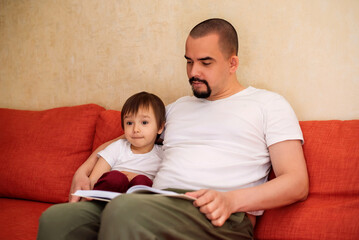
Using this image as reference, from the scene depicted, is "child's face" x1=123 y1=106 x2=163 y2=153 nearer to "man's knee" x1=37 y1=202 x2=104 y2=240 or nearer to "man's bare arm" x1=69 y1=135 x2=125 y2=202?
"man's bare arm" x1=69 y1=135 x2=125 y2=202

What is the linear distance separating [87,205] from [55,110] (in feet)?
3.62

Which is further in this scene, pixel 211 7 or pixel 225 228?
pixel 211 7

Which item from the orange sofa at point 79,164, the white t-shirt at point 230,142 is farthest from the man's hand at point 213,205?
the orange sofa at point 79,164

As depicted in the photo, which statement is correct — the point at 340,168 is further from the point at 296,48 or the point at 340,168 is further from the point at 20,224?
the point at 20,224

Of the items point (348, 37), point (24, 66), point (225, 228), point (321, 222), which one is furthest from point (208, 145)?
point (24, 66)

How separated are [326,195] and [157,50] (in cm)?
125

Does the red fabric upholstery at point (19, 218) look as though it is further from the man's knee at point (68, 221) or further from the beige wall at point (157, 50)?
the beige wall at point (157, 50)

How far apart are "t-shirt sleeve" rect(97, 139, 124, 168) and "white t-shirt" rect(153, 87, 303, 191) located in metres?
0.27

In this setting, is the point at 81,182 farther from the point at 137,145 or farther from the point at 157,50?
the point at 157,50

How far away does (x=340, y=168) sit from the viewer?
4.20 feet

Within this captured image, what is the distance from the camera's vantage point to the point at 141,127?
157cm

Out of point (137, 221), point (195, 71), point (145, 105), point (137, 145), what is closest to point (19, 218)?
point (137, 145)

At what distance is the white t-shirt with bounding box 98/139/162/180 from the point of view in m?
1.58

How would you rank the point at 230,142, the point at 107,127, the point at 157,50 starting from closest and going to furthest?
1. the point at 230,142
2. the point at 107,127
3. the point at 157,50
